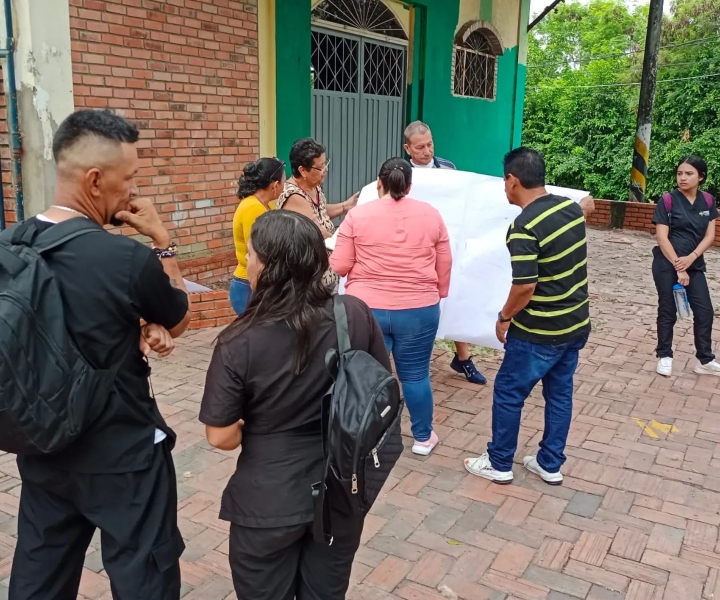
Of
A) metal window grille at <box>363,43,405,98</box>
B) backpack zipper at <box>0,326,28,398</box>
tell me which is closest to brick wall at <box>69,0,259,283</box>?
metal window grille at <box>363,43,405,98</box>

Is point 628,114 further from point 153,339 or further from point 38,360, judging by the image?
point 38,360

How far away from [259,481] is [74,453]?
517mm

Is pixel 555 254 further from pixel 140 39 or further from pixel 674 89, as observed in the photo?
pixel 674 89

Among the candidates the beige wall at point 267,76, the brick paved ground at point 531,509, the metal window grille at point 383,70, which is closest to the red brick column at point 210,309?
the brick paved ground at point 531,509

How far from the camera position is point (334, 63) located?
855cm

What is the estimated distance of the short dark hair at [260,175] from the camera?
438 cm

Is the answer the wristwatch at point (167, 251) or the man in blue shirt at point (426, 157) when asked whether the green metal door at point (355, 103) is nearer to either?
the man in blue shirt at point (426, 157)

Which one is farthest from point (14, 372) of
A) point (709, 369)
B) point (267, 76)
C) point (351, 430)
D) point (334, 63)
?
point (334, 63)

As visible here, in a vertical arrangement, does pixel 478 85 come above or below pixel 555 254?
above

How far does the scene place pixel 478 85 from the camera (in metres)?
11.8

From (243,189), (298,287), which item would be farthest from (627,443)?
(298,287)

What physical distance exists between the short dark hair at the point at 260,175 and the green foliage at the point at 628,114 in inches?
617

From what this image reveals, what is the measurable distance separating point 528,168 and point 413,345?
1.12 meters

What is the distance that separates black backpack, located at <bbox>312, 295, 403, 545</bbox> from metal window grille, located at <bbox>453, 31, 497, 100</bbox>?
9670 millimetres
